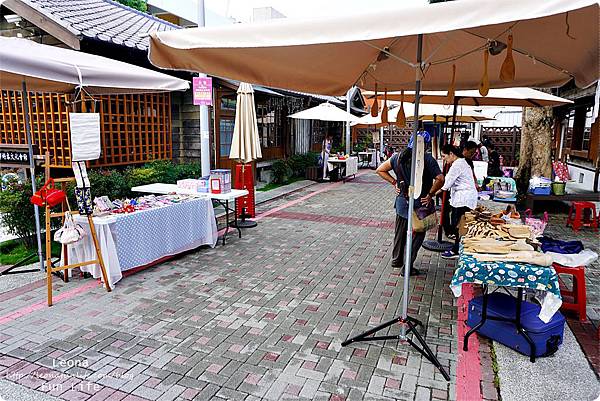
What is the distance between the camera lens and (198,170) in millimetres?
9836

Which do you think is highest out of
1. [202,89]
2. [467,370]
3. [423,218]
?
[202,89]

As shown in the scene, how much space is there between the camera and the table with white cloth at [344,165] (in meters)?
15.8

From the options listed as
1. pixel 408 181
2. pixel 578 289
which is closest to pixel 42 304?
pixel 408 181

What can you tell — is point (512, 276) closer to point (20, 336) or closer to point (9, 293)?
point (20, 336)

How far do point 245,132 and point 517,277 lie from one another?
19.8 feet

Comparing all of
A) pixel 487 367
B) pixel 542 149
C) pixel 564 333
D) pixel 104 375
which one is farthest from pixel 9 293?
pixel 542 149

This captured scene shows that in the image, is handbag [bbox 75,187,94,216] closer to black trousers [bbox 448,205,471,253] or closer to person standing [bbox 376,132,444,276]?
person standing [bbox 376,132,444,276]

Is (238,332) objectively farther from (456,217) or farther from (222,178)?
(456,217)

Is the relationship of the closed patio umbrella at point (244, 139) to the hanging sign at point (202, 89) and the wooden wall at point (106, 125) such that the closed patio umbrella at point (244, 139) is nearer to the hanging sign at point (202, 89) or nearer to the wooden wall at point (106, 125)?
the hanging sign at point (202, 89)

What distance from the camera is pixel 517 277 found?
129 inches

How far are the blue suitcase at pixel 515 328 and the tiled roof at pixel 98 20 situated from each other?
7095 millimetres

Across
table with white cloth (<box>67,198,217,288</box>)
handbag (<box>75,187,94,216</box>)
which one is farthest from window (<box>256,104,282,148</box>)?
handbag (<box>75,187,94,216</box>)

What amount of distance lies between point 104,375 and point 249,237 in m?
4.22

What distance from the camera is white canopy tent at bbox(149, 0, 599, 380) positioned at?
2289mm
